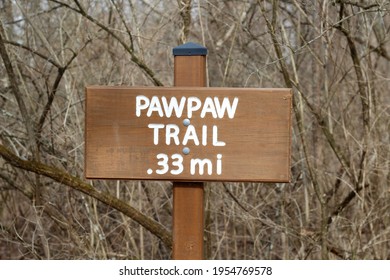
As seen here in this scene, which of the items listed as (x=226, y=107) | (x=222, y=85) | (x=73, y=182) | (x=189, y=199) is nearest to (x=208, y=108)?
(x=226, y=107)

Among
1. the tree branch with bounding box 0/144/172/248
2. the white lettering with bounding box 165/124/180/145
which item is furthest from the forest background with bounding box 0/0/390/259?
the white lettering with bounding box 165/124/180/145

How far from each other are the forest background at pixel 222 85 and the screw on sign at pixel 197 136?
59.8 inches

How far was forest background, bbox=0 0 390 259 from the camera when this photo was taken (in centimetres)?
431

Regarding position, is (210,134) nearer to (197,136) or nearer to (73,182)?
(197,136)

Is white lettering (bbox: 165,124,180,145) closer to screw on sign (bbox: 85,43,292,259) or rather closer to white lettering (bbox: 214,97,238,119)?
screw on sign (bbox: 85,43,292,259)

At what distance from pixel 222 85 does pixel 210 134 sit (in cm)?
232

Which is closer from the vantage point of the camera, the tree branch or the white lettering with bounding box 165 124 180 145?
the white lettering with bounding box 165 124 180 145

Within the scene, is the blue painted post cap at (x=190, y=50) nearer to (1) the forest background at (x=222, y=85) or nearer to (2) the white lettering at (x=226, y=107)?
(2) the white lettering at (x=226, y=107)

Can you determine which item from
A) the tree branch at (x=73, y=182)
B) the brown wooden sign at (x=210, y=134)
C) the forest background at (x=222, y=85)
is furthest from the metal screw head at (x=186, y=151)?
the forest background at (x=222, y=85)

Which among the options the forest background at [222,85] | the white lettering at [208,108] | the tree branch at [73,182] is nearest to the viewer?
the white lettering at [208,108]

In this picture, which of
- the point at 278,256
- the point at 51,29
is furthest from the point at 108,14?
the point at 278,256

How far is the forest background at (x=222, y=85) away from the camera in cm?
431

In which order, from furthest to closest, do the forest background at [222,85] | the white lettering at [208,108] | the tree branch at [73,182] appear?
the forest background at [222,85] → the tree branch at [73,182] → the white lettering at [208,108]
